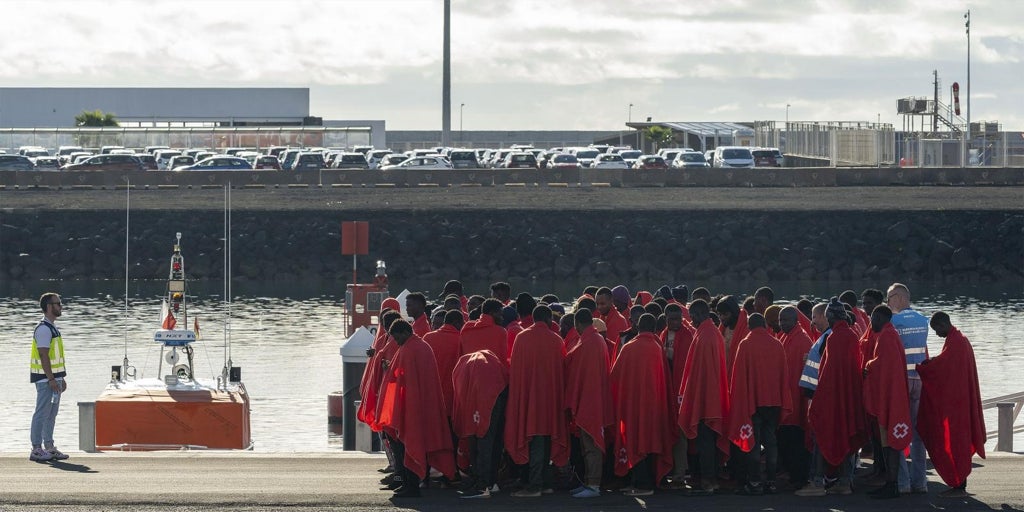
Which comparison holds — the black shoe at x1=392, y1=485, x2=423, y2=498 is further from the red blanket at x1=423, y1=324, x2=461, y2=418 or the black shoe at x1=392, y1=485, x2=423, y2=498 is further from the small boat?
the small boat

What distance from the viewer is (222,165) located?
6025 cm

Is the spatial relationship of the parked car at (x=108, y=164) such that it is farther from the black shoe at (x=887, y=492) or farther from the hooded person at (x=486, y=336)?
the black shoe at (x=887, y=492)

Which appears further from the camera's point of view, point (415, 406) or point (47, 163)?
point (47, 163)

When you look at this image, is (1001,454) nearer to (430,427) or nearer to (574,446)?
(574,446)

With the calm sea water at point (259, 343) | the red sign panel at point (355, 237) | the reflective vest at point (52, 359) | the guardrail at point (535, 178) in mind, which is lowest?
the calm sea water at point (259, 343)

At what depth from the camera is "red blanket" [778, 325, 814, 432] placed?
1222 cm

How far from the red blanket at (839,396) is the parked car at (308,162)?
5237cm

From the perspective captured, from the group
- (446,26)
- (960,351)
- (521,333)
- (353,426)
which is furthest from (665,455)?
(446,26)

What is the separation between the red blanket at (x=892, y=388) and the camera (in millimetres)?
11594

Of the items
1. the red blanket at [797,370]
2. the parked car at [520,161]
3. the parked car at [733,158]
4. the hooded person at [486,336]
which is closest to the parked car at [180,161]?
the parked car at [520,161]

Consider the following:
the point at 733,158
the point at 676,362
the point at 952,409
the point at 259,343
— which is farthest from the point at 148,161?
the point at 952,409

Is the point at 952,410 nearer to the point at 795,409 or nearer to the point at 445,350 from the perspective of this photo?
the point at 795,409

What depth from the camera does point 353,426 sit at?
54.1 ft

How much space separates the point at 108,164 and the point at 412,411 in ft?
174
